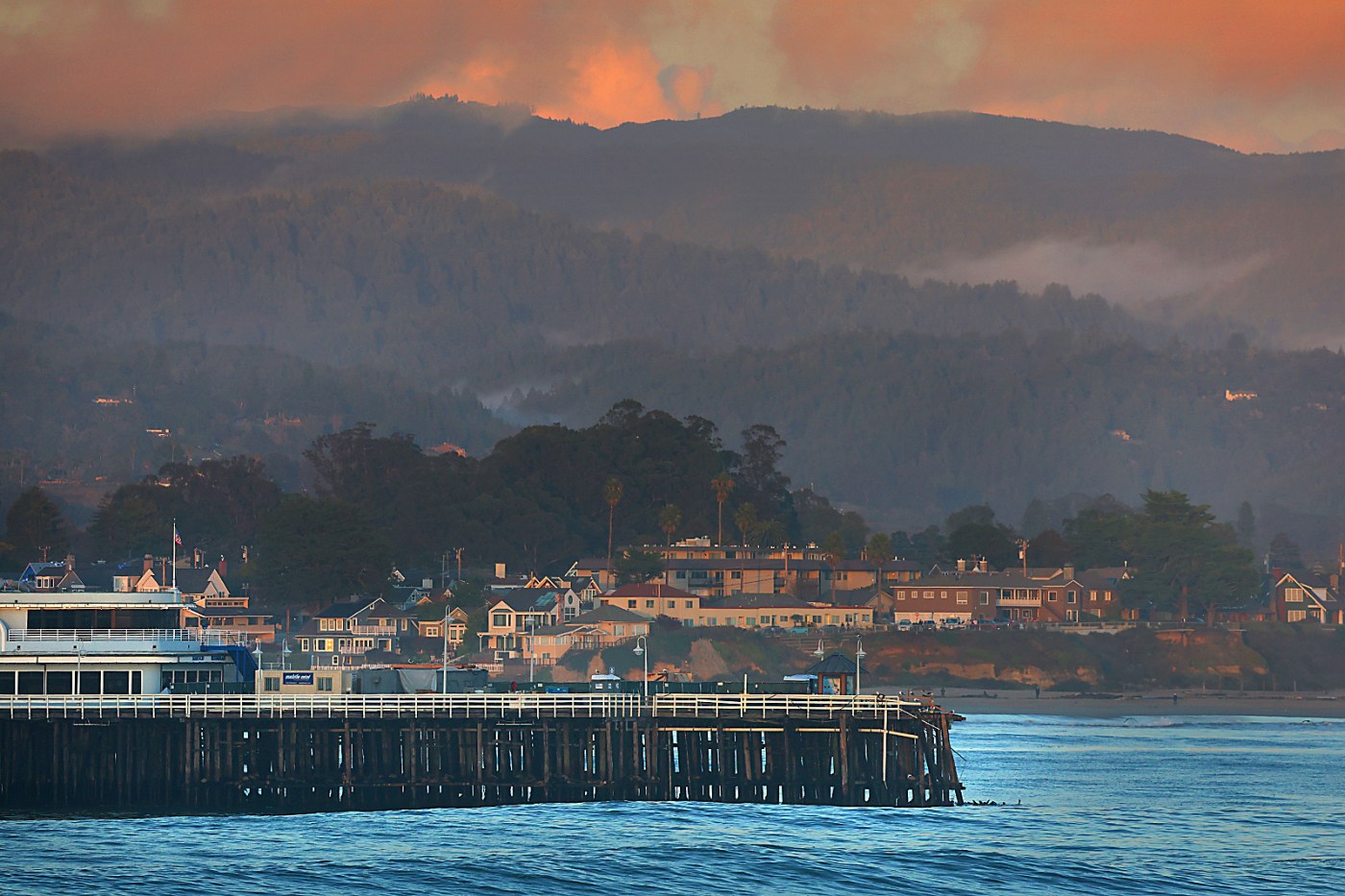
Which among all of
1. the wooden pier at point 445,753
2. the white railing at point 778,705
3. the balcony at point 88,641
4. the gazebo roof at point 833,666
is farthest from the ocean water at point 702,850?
the balcony at point 88,641

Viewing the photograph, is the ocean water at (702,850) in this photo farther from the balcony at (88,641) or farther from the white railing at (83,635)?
the white railing at (83,635)

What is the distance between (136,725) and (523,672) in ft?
398

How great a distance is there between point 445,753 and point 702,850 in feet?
36.3

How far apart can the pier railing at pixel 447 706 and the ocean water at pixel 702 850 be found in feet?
11.2

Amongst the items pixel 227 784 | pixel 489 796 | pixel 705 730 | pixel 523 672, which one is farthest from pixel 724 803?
pixel 523 672

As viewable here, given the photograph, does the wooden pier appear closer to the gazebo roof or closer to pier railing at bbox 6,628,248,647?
the gazebo roof

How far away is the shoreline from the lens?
511ft

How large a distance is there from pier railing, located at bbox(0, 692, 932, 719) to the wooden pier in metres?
0.08

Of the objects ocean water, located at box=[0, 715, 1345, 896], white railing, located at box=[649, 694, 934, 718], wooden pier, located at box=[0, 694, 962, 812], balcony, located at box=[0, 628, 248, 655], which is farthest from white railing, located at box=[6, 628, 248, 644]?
white railing, located at box=[649, 694, 934, 718]

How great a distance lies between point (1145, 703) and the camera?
172 m

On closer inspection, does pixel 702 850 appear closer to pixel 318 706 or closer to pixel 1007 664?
pixel 318 706

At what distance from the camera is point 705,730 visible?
2793 inches

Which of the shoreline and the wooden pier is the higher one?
the wooden pier

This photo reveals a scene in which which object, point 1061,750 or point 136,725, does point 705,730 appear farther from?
point 1061,750
